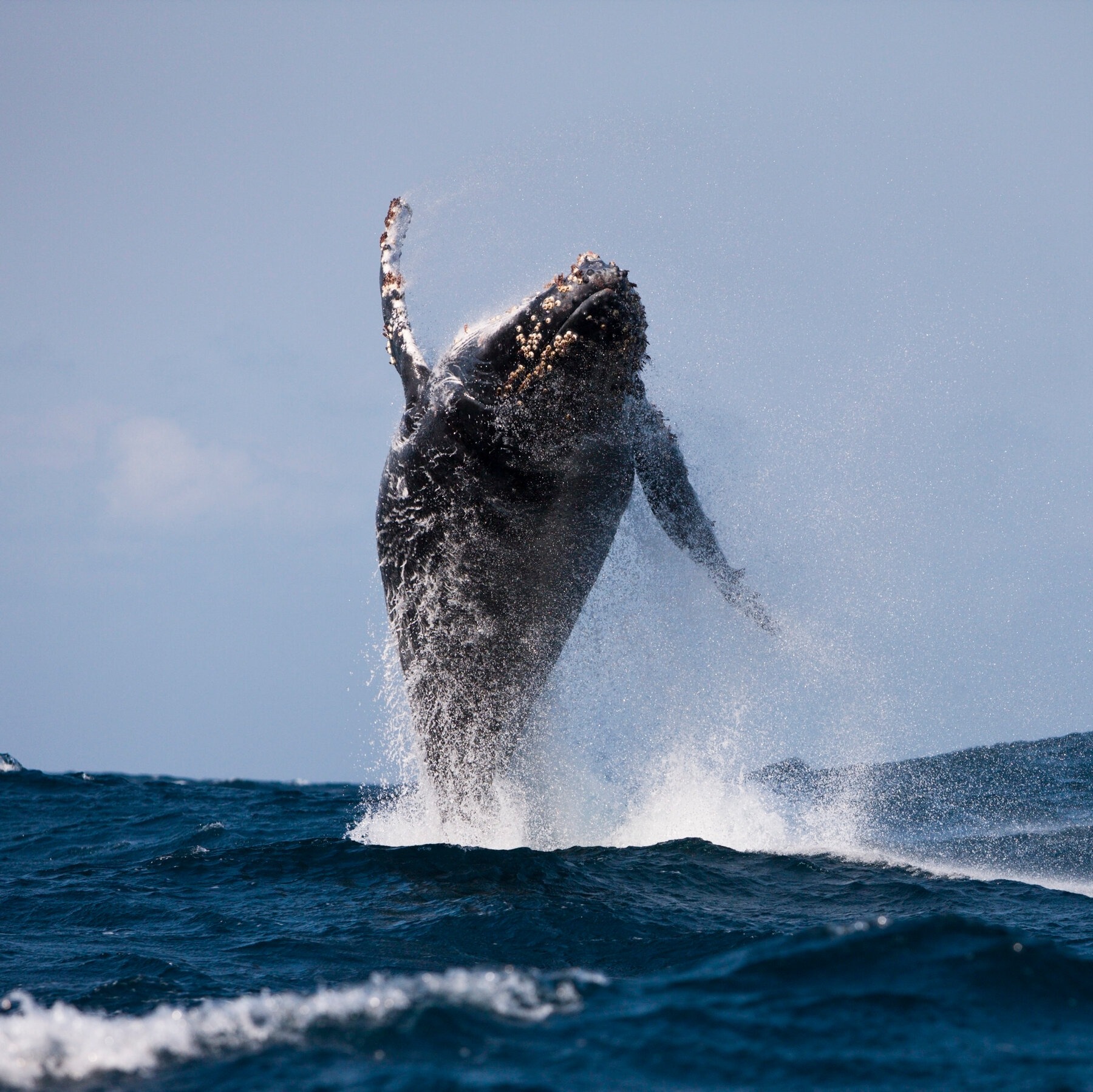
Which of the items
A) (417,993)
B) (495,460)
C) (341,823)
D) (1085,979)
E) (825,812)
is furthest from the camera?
(341,823)

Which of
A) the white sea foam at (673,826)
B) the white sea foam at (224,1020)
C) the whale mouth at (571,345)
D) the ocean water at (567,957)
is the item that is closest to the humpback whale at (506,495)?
the whale mouth at (571,345)

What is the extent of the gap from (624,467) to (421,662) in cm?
356

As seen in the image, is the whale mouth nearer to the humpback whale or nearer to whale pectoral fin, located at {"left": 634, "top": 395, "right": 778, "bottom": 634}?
the humpback whale

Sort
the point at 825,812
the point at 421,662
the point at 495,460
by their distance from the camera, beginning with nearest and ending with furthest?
the point at 495,460, the point at 421,662, the point at 825,812

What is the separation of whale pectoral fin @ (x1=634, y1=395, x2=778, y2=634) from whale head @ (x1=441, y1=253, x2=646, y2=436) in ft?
2.86

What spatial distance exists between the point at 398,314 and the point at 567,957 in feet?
23.5

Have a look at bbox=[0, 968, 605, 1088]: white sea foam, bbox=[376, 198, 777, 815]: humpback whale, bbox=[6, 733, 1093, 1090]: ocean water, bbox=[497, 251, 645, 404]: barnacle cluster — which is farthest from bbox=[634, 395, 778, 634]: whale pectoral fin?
bbox=[0, 968, 605, 1088]: white sea foam

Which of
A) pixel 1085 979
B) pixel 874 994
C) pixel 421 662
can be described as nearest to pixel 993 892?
pixel 1085 979

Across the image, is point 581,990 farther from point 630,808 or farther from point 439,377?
point 630,808

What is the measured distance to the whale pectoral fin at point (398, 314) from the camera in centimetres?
1092

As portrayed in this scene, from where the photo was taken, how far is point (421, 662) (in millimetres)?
12148

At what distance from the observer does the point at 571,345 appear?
362 inches

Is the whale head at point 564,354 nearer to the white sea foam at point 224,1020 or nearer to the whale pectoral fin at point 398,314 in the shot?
the whale pectoral fin at point 398,314

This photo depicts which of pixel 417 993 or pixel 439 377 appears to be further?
pixel 439 377
